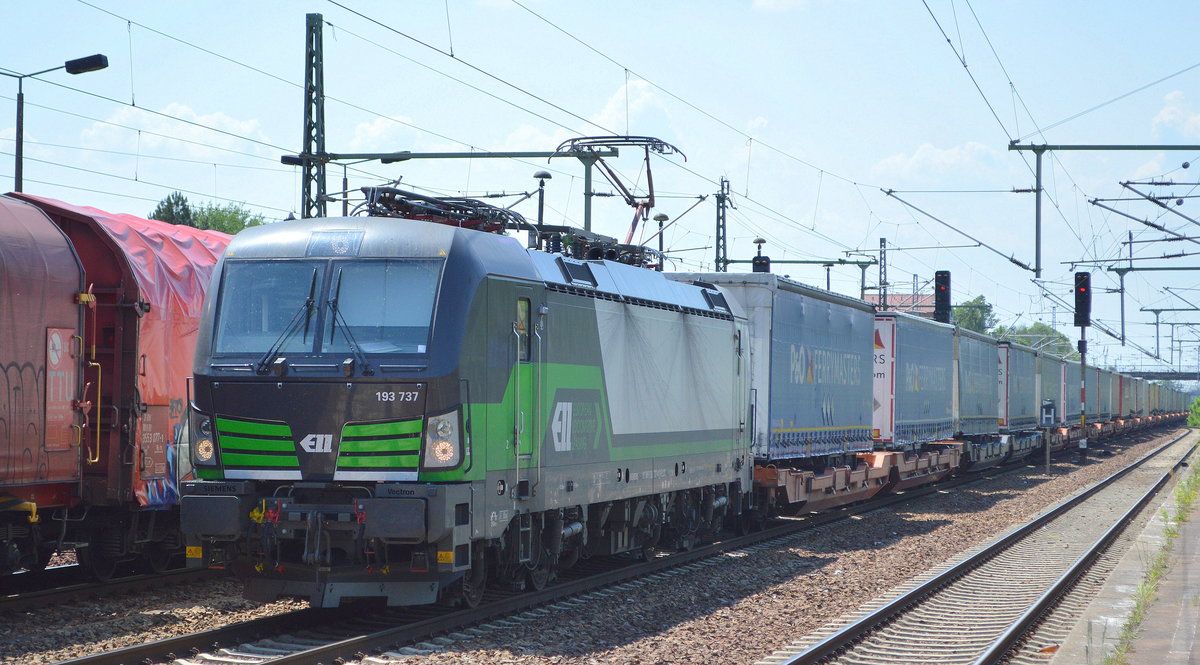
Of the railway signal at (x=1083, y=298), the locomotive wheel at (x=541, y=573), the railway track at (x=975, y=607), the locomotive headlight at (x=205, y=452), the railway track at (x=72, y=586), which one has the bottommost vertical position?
the railway track at (x=975, y=607)

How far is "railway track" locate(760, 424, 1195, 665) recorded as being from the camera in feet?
33.1

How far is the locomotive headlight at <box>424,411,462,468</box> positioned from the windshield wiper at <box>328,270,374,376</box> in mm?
655

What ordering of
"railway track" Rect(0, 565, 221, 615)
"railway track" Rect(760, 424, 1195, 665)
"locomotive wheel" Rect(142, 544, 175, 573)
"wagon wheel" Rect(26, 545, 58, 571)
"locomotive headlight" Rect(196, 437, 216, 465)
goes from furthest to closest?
1. "locomotive wheel" Rect(142, 544, 175, 573)
2. "wagon wheel" Rect(26, 545, 58, 571)
3. "railway track" Rect(0, 565, 221, 615)
4. "railway track" Rect(760, 424, 1195, 665)
5. "locomotive headlight" Rect(196, 437, 216, 465)

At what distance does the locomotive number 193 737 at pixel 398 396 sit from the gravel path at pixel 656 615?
6.49 feet

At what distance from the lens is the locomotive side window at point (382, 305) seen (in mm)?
9703

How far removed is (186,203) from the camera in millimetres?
69750

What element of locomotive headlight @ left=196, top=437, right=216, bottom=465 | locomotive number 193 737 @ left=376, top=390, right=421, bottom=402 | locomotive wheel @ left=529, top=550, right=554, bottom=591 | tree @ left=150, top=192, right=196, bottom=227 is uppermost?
tree @ left=150, top=192, right=196, bottom=227

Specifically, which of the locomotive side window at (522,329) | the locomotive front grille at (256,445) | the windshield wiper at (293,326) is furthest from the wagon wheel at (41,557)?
the locomotive side window at (522,329)

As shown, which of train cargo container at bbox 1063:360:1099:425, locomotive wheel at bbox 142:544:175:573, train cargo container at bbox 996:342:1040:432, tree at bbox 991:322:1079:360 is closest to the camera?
locomotive wheel at bbox 142:544:175:573

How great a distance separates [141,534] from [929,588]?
8.49 m

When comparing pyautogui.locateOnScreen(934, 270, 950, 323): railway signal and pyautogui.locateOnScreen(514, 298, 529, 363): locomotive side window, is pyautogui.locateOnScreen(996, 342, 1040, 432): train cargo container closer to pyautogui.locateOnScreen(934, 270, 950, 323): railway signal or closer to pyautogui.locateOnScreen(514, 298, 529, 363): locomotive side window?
pyautogui.locateOnScreen(934, 270, 950, 323): railway signal

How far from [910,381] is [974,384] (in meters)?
8.80

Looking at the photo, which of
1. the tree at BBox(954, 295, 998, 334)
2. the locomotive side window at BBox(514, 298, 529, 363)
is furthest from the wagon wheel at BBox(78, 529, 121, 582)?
the tree at BBox(954, 295, 998, 334)

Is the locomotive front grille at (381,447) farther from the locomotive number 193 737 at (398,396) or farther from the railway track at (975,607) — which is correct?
the railway track at (975,607)
